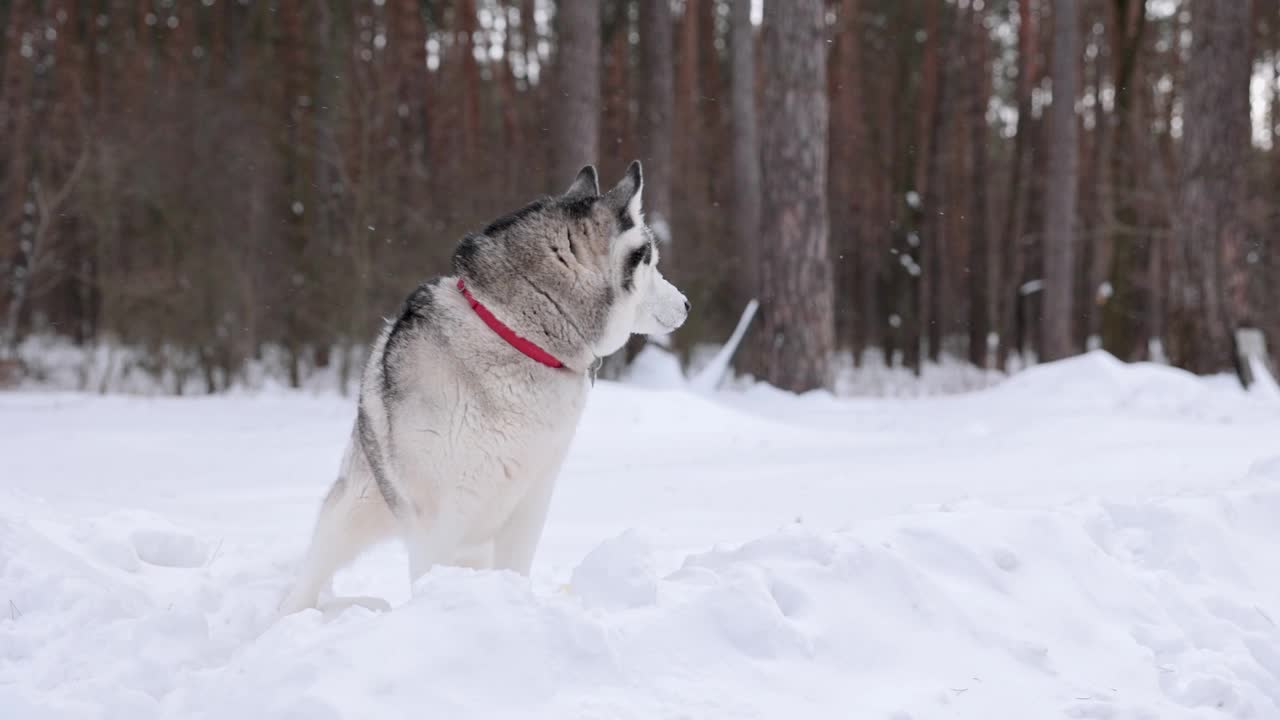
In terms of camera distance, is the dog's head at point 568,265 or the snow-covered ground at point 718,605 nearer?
the snow-covered ground at point 718,605

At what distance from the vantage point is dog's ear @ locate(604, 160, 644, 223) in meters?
3.47

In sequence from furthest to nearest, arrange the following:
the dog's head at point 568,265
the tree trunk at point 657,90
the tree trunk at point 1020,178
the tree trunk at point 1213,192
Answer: the tree trunk at point 1020,178
the tree trunk at point 657,90
the tree trunk at point 1213,192
the dog's head at point 568,265

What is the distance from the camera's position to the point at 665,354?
12.6m

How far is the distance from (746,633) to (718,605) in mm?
115

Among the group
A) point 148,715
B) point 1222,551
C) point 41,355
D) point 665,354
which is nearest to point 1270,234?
point 665,354

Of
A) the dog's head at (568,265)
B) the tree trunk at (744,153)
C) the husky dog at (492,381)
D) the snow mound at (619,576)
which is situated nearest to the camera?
the snow mound at (619,576)

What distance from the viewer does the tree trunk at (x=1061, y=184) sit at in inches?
621

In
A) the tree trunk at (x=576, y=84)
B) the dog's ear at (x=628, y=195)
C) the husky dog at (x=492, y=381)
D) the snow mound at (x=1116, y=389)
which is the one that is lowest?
the snow mound at (x=1116, y=389)

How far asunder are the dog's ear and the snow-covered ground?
1115 millimetres

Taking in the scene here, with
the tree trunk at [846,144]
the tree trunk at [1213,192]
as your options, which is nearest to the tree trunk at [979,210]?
the tree trunk at [846,144]

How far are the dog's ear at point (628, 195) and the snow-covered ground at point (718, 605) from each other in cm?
112

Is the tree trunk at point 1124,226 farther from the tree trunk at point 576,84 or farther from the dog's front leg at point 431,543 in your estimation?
the dog's front leg at point 431,543

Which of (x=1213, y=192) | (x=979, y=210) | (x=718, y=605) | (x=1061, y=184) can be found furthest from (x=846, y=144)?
(x=718, y=605)

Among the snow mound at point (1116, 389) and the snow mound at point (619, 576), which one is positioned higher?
the snow mound at point (619, 576)
